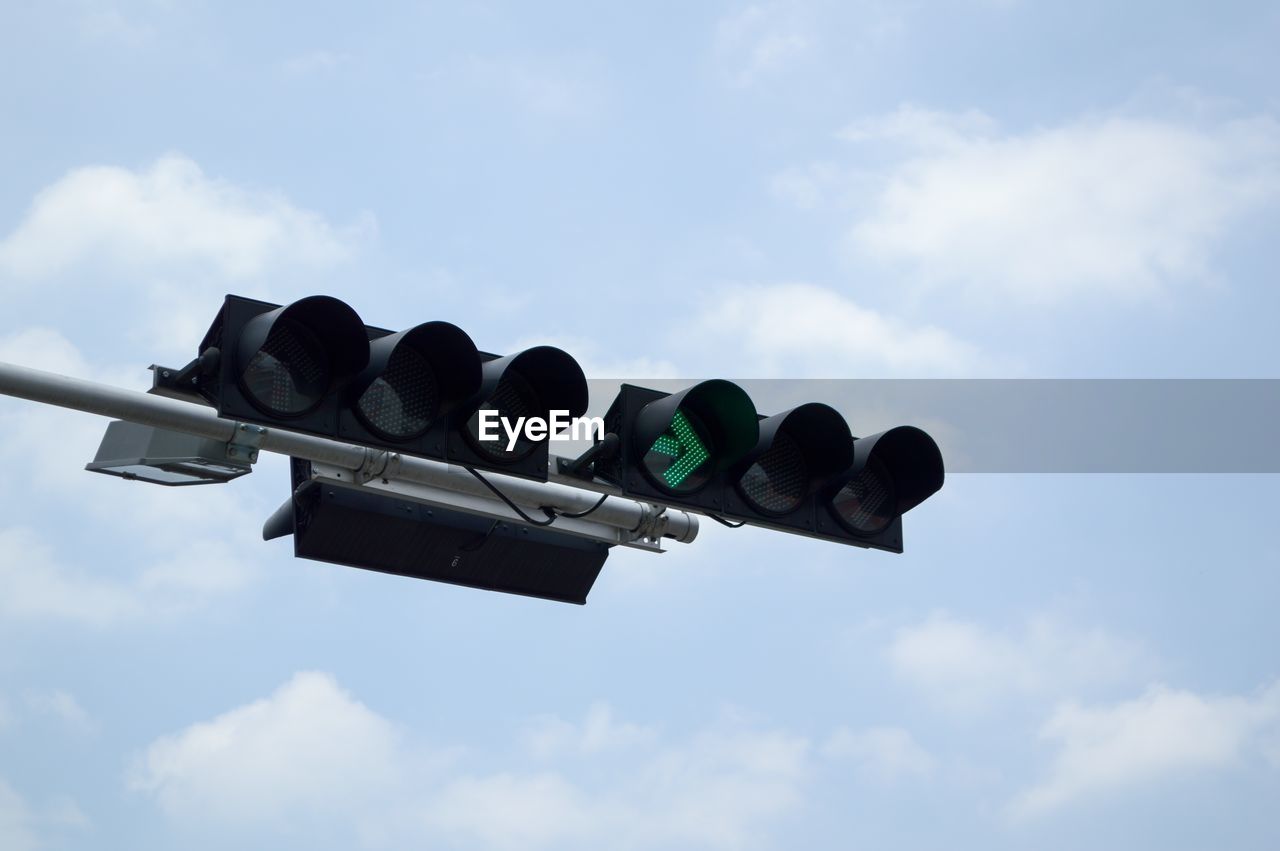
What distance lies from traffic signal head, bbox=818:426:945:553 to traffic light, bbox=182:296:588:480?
1403 millimetres

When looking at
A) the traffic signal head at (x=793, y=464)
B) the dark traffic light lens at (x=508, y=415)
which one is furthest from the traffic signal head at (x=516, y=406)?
the traffic signal head at (x=793, y=464)

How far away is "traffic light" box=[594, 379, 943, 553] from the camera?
7.51m

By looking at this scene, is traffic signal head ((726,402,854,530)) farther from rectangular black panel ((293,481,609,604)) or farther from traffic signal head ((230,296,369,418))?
traffic signal head ((230,296,369,418))

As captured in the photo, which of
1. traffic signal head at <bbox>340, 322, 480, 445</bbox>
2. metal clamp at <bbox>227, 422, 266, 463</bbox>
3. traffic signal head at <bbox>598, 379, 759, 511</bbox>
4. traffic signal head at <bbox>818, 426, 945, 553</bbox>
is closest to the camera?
traffic signal head at <bbox>340, 322, 480, 445</bbox>

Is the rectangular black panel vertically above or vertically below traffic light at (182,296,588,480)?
below

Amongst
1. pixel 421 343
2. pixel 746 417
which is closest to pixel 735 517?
pixel 746 417

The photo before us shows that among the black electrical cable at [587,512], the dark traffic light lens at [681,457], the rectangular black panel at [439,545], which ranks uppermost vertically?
the dark traffic light lens at [681,457]

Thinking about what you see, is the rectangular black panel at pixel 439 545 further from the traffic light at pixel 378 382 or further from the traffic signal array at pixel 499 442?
the traffic light at pixel 378 382

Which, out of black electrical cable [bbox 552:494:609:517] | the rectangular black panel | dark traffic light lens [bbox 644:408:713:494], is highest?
dark traffic light lens [bbox 644:408:713:494]

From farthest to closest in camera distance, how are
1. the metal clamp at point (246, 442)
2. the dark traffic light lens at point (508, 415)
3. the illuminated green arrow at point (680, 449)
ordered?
the illuminated green arrow at point (680, 449) < the dark traffic light lens at point (508, 415) < the metal clamp at point (246, 442)

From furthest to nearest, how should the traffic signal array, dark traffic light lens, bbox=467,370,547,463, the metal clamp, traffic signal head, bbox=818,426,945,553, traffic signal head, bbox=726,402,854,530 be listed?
traffic signal head, bbox=818,426,945,553 < traffic signal head, bbox=726,402,854,530 < dark traffic light lens, bbox=467,370,547,463 < the metal clamp < the traffic signal array

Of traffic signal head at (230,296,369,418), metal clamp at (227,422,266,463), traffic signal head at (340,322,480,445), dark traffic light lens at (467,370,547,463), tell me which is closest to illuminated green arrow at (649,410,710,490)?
dark traffic light lens at (467,370,547,463)

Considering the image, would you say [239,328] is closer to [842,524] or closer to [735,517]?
[735,517]

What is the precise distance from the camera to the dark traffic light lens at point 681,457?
7539mm
